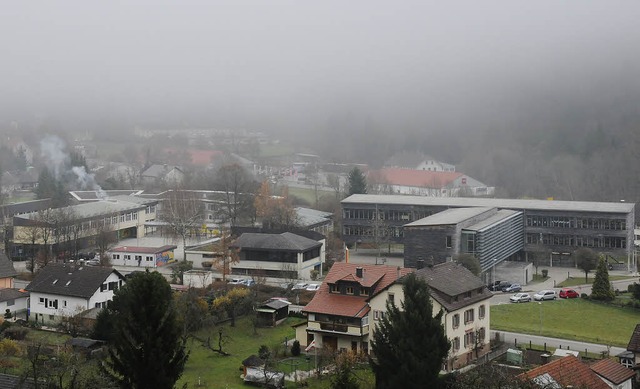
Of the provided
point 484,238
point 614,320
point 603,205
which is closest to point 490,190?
point 603,205

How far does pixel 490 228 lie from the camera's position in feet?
139

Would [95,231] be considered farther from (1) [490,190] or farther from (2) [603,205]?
(1) [490,190]

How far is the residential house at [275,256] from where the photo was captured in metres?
41.3

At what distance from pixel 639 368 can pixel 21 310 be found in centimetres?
2422

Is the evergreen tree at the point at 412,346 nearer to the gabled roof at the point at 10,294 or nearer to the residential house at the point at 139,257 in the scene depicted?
the gabled roof at the point at 10,294

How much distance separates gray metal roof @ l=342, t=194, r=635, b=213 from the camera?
153 feet

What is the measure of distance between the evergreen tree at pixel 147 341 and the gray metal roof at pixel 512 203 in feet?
111

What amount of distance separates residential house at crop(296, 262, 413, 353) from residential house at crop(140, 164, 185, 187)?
5214 centimetres

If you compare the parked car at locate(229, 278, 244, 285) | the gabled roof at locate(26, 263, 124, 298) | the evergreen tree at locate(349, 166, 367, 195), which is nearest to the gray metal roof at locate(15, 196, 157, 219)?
the parked car at locate(229, 278, 244, 285)

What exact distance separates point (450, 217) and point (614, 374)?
22.7m

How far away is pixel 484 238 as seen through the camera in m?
41.2

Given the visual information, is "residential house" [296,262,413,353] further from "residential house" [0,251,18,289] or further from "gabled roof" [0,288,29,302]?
"residential house" [0,251,18,289]

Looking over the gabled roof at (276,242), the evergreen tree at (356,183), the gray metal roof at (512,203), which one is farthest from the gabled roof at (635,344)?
the evergreen tree at (356,183)

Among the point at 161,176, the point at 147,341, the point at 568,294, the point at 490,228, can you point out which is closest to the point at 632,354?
the point at 568,294
